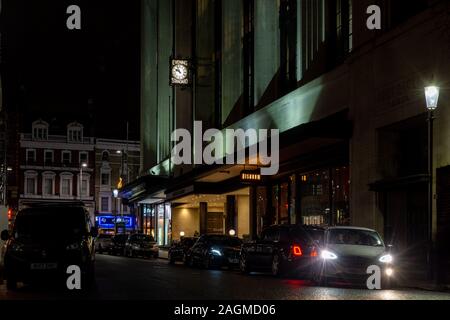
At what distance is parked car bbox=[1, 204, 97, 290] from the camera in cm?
1861

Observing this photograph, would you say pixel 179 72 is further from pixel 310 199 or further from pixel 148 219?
pixel 148 219

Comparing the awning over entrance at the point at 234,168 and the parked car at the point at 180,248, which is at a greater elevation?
the awning over entrance at the point at 234,168

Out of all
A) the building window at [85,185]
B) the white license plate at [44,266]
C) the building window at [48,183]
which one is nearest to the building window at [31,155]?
the building window at [48,183]

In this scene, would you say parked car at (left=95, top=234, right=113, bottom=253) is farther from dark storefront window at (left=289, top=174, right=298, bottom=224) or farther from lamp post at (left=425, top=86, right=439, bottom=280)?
lamp post at (left=425, top=86, right=439, bottom=280)

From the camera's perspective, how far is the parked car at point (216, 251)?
30781 mm

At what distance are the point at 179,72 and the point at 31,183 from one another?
1977 inches

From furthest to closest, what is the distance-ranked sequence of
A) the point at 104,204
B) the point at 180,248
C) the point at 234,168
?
the point at 104,204, the point at 234,168, the point at 180,248

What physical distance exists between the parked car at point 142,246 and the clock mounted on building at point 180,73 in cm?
1174

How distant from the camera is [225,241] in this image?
104 feet

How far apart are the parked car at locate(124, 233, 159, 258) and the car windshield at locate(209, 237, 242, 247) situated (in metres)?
15.3

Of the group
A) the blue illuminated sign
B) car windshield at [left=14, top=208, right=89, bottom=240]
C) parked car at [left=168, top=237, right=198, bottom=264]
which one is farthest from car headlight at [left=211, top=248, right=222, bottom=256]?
the blue illuminated sign

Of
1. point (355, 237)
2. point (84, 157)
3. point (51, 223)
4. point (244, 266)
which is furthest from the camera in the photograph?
point (84, 157)

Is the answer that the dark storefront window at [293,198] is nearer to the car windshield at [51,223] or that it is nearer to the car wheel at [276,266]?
the car wheel at [276,266]

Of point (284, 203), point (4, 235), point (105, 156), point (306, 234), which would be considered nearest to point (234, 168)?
point (284, 203)
